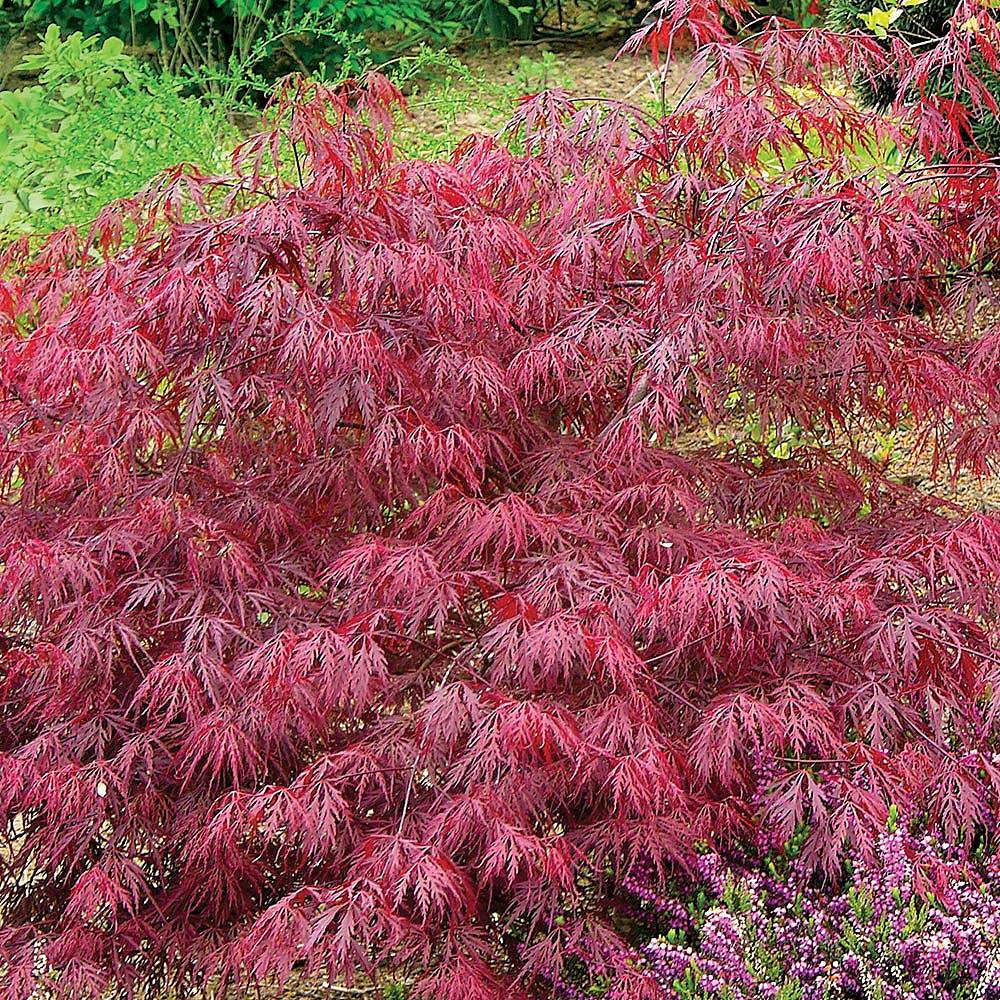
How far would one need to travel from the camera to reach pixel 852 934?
259cm

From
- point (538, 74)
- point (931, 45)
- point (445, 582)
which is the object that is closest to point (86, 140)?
point (538, 74)

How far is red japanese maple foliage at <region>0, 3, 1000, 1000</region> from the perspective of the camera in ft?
8.14

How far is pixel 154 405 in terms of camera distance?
2.83m

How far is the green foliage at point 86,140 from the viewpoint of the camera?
240 inches

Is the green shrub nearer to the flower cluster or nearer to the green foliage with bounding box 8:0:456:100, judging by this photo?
the flower cluster

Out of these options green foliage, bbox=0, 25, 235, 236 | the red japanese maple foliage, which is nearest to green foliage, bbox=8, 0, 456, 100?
green foliage, bbox=0, 25, 235, 236

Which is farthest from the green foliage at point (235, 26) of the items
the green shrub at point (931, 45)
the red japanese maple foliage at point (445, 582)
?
the red japanese maple foliage at point (445, 582)

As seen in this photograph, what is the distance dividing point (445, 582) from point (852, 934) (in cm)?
102

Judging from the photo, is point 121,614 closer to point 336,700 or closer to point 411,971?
point 336,700

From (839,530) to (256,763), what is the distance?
140 centimetres

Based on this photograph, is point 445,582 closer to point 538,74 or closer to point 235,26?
point 538,74

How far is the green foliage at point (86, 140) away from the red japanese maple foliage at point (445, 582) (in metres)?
3.14

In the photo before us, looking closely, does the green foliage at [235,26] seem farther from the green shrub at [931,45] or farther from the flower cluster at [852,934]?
the flower cluster at [852,934]

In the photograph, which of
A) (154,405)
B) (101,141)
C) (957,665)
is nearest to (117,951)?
(154,405)
